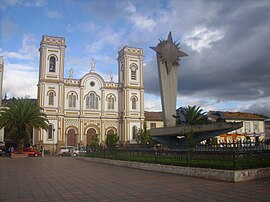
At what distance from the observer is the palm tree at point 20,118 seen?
3558cm

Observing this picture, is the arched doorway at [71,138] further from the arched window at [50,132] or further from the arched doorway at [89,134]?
the arched window at [50,132]

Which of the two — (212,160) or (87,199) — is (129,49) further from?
(87,199)

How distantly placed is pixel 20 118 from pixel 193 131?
24962 millimetres

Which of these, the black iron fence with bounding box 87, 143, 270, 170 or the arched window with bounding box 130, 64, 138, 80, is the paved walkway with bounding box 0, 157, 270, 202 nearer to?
the black iron fence with bounding box 87, 143, 270, 170

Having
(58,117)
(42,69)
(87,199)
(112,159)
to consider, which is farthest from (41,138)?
(87,199)

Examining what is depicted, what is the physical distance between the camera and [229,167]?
36.4 ft

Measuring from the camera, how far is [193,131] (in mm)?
16922

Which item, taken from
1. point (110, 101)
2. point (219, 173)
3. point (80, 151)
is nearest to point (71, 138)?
point (110, 101)

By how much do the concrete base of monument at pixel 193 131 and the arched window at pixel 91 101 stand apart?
3099 centimetres

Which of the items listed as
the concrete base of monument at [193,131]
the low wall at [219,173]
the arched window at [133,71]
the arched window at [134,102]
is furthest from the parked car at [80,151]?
the low wall at [219,173]

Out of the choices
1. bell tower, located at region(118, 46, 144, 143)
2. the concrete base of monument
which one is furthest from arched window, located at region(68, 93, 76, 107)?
the concrete base of monument

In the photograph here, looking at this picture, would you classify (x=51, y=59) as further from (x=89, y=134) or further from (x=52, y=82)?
(x=89, y=134)

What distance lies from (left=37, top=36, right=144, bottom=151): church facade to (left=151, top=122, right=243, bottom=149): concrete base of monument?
2820 centimetres

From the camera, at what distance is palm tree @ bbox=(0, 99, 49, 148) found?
3558 centimetres
